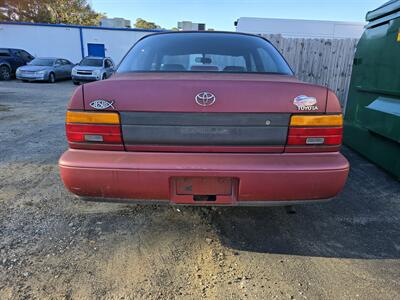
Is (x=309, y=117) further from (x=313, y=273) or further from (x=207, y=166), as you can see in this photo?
(x=313, y=273)

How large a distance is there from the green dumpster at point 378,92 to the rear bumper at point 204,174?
2.13 metres

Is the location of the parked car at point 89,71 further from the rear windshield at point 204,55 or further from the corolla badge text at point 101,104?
the corolla badge text at point 101,104

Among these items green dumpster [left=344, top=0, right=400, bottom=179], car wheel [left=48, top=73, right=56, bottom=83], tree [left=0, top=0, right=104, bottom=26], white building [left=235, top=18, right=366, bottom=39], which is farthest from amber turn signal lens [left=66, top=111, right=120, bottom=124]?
tree [left=0, top=0, right=104, bottom=26]

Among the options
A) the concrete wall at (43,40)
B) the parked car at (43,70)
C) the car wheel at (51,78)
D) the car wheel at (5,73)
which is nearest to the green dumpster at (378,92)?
the parked car at (43,70)

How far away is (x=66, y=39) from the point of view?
2394cm

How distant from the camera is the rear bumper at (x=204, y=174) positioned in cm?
206

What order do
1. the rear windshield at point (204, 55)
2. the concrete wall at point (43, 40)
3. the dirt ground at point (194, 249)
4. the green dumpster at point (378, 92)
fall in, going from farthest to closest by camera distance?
the concrete wall at point (43, 40)
the green dumpster at point (378, 92)
the rear windshield at point (204, 55)
the dirt ground at point (194, 249)

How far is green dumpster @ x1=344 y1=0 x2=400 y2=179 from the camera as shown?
382 centimetres

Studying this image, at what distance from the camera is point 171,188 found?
2111mm

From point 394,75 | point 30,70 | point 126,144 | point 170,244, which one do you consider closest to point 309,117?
point 126,144

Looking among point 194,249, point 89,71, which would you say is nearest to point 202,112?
point 194,249

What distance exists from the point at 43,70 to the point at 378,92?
16.3 metres

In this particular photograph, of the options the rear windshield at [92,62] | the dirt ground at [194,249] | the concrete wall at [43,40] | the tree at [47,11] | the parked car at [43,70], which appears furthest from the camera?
the tree at [47,11]

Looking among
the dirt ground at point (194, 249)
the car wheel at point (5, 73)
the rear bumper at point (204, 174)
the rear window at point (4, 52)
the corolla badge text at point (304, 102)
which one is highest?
the rear window at point (4, 52)
